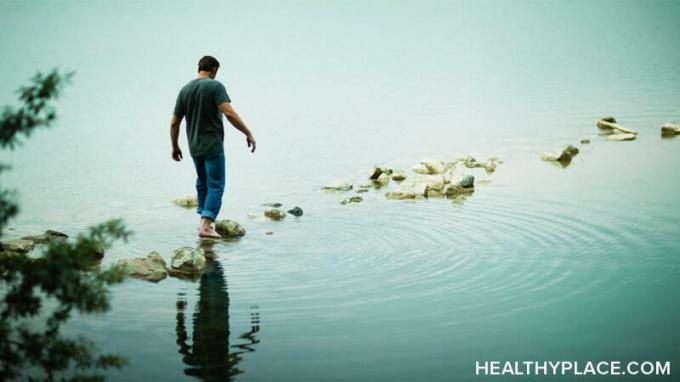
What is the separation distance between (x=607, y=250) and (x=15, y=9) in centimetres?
8761

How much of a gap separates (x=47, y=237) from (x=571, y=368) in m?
6.27

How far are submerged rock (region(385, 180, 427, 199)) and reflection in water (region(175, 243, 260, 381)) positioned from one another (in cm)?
445

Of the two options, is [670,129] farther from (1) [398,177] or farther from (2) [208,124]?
(2) [208,124]

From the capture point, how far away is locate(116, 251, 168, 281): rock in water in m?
7.47

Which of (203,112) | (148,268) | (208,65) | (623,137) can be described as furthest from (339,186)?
(623,137)

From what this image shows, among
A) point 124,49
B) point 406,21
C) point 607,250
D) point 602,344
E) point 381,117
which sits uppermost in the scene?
point 406,21

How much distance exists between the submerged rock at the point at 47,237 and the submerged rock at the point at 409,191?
4601 millimetres

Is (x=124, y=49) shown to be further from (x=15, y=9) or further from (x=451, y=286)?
(x=451, y=286)

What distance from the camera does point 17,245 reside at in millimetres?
8430

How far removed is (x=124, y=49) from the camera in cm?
5572

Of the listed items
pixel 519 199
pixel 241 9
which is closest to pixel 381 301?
pixel 519 199

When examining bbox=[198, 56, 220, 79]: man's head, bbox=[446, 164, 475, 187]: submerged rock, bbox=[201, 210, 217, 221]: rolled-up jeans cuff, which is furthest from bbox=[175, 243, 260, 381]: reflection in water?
bbox=[446, 164, 475, 187]: submerged rock

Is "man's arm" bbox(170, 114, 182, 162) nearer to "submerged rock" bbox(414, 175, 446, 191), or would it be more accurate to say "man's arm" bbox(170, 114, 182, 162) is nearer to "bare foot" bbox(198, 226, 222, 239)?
"bare foot" bbox(198, 226, 222, 239)

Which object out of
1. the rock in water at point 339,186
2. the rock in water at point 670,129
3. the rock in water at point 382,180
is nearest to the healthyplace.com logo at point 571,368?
the rock in water at point 339,186
